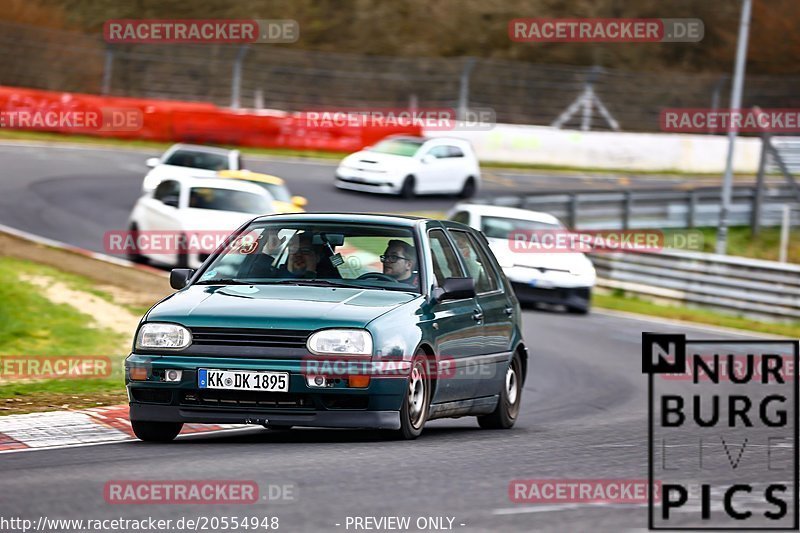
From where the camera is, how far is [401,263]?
32.6 ft

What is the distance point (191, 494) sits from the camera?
23.1 feet

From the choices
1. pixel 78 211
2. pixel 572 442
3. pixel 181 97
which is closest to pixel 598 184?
pixel 181 97

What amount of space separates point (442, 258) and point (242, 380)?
2191 mm

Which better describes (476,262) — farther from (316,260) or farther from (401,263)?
(316,260)

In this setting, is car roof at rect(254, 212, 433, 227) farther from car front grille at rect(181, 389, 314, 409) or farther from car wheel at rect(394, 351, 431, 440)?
car front grille at rect(181, 389, 314, 409)

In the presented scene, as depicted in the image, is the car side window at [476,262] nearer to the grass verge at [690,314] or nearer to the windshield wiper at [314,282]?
the windshield wiper at [314,282]

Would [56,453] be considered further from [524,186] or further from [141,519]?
[524,186]

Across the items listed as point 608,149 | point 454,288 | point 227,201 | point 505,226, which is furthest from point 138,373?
point 608,149

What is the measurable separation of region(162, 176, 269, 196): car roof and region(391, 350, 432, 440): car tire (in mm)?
13257

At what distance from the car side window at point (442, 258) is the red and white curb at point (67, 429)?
5.74 feet

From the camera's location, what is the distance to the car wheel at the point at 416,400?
357 inches

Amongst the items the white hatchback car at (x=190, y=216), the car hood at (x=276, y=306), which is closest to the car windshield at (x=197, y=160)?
Answer: the white hatchback car at (x=190, y=216)

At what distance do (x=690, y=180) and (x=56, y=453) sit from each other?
3777cm

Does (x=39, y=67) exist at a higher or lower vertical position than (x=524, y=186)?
higher
